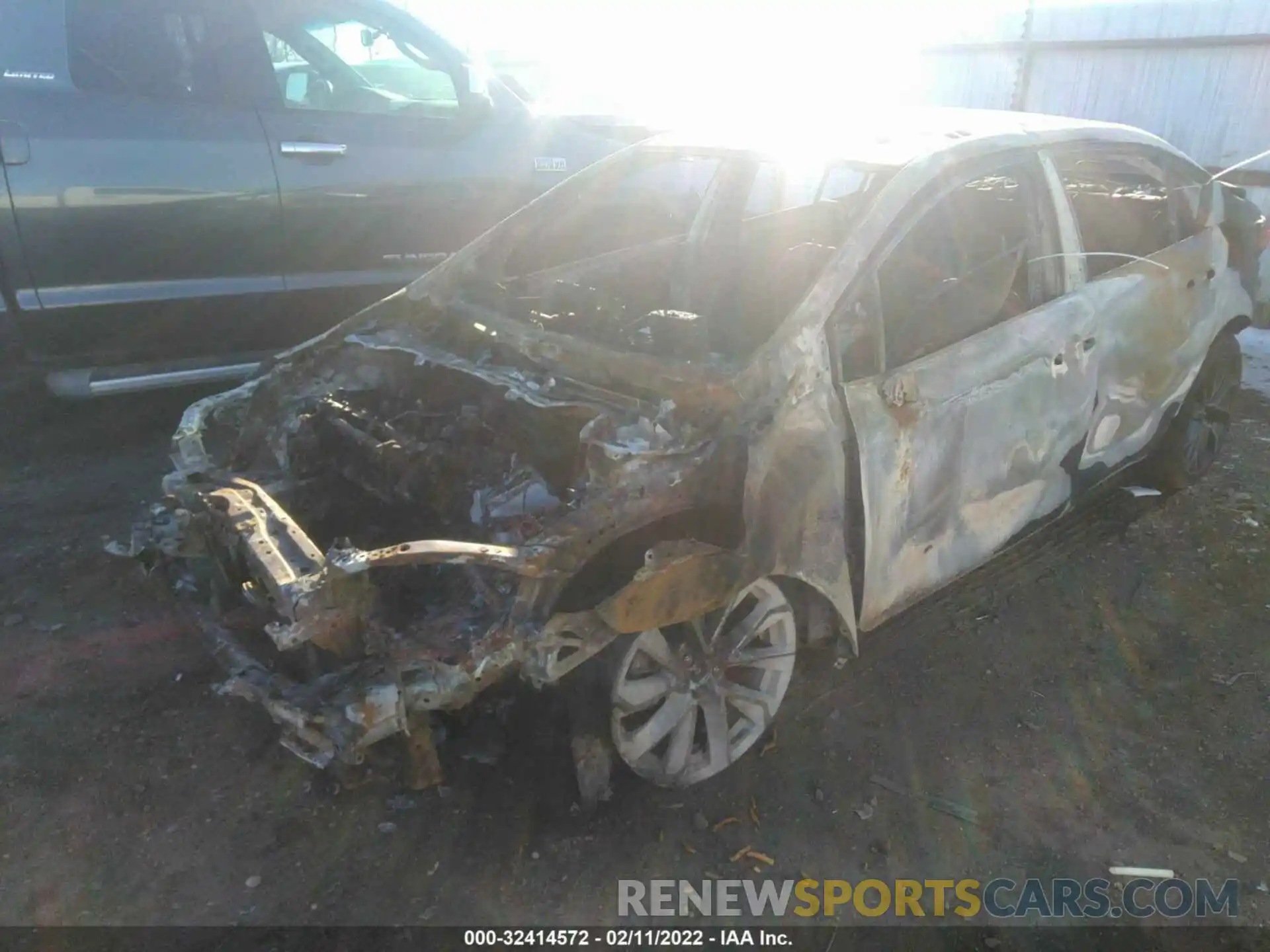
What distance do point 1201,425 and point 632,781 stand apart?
A: 315 centimetres

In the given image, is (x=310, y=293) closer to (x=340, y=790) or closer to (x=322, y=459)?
(x=322, y=459)

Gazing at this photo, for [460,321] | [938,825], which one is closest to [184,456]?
[460,321]

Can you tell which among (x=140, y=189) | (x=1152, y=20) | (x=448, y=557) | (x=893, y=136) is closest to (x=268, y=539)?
(x=448, y=557)

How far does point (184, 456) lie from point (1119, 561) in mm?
3632

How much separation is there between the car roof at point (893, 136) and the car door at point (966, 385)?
116mm

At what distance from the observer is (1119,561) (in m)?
3.89

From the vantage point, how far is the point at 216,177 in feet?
13.3

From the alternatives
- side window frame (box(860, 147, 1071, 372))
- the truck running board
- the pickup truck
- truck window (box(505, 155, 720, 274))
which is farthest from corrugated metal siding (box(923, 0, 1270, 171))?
the truck running board

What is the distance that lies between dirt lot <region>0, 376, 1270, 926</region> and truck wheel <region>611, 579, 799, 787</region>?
13cm

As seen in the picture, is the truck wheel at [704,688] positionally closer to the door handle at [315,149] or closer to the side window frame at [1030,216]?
the side window frame at [1030,216]

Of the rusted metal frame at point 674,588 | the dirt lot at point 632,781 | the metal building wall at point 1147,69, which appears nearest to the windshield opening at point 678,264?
the rusted metal frame at point 674,588

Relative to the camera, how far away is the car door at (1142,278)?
3279mm

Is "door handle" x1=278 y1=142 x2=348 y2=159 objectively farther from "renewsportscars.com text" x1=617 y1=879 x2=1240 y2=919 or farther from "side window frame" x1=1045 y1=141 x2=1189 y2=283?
"renewsportscars.com text" x1=617 y1=879 x2=1240 y2=919

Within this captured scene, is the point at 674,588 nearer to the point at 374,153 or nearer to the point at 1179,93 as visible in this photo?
the point at 374,153
